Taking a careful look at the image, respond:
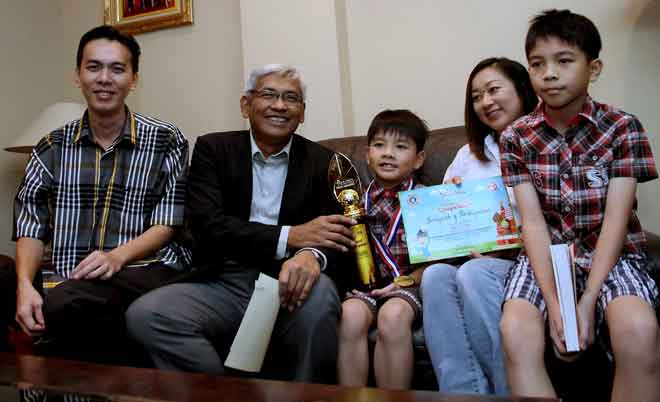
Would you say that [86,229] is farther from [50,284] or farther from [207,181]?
[207,181]

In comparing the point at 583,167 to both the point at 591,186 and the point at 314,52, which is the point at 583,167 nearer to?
the point at 591,186

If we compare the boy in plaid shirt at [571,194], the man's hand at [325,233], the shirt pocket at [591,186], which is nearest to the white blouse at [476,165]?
the boy in plaid shirt at [571,194]

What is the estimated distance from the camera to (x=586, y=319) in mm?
1400

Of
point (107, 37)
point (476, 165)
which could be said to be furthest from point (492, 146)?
point (107, 37)

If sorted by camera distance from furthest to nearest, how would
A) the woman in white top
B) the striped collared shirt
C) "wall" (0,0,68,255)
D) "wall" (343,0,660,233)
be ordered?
1. "wall" (0,0,68,255)
2. "wall" (343,0,660,233)
3. the striped collared shirt
4. the woman in white top

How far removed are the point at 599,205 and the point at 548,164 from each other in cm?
17

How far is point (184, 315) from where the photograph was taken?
170cm

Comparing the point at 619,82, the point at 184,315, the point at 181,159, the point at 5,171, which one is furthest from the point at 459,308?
the point at 5,171

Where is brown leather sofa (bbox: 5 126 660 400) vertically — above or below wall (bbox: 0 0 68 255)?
below

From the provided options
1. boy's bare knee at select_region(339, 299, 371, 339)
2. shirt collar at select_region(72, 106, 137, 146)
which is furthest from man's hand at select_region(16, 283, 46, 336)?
boy's bare knee at select_region(339, 299, 371, 339)

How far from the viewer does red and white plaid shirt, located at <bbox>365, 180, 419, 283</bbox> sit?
6.31 feet

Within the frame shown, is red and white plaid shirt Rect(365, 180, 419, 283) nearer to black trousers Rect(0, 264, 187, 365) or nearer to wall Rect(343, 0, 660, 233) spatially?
black trousers Rect(0, 264, 187, 365)

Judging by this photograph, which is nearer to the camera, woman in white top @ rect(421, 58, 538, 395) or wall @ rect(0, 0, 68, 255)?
woman in white top @ rect(421, 58, 538, 395)

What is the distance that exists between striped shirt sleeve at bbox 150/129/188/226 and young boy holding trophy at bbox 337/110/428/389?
2.07 ft
